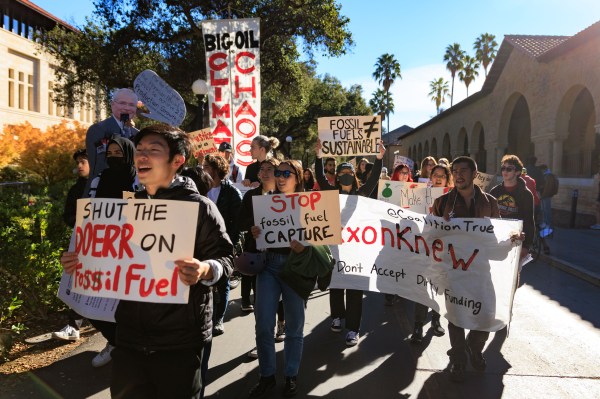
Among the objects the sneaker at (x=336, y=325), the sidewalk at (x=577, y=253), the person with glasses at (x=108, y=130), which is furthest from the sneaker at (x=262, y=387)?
the sidewalk at (x=577, y=253)

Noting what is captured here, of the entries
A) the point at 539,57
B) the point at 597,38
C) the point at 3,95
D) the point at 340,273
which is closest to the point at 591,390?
the point at 340,273

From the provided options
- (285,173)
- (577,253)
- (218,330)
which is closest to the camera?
(285,173)

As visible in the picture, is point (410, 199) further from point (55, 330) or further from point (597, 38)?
point (597, 38)

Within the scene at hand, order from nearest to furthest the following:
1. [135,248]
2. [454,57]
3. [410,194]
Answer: [135,248] < [410,194] < [454,57]

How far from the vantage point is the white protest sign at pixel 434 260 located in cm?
443

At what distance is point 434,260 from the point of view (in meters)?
4.72

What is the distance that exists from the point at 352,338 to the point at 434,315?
3.84ft

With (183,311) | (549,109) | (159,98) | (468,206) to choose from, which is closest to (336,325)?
(468,206)

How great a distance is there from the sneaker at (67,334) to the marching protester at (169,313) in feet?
8.77

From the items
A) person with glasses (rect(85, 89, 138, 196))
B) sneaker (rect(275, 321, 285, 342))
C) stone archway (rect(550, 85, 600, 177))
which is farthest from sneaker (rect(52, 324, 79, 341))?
stone archway (rect(550, 85, 600, 177))

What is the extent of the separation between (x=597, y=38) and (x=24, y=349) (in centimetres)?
1935

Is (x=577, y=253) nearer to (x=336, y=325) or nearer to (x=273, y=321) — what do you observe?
(x=336, y=325)

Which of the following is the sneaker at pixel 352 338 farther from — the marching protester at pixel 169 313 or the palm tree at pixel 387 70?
the palm tree at pixel 387 70

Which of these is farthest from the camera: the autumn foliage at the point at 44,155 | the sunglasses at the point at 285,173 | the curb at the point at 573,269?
the autumn foliage at the point at 44,155
